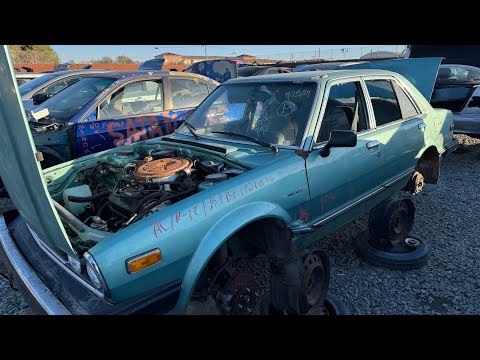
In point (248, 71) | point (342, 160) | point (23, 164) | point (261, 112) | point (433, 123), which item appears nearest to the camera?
point (23, 164)

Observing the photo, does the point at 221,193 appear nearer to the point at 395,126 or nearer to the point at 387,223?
the point at 387,223

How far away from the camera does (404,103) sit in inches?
151

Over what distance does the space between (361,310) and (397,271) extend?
72 cm

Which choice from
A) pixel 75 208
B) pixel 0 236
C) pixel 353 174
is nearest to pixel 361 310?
pixel 353 174

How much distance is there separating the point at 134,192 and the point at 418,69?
401 centimetres

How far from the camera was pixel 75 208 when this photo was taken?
2.64m

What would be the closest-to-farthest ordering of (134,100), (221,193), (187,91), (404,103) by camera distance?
(221,193) < (404,103) < (134,100) < (187,91)

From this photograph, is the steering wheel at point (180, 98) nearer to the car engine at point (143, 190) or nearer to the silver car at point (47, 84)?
the silver car at point (47, 84)

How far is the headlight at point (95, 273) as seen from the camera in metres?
1.77

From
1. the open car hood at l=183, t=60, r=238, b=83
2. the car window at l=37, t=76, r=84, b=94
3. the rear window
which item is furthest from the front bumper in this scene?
the rear window

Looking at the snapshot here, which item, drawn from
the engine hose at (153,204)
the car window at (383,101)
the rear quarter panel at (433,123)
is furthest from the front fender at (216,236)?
the rear quarter panel at (433,123)

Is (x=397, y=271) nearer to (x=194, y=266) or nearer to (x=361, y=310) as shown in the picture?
(x=361, y=310)

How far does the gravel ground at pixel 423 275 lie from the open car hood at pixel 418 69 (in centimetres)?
157

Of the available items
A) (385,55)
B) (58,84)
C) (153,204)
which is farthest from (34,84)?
(385,55)
